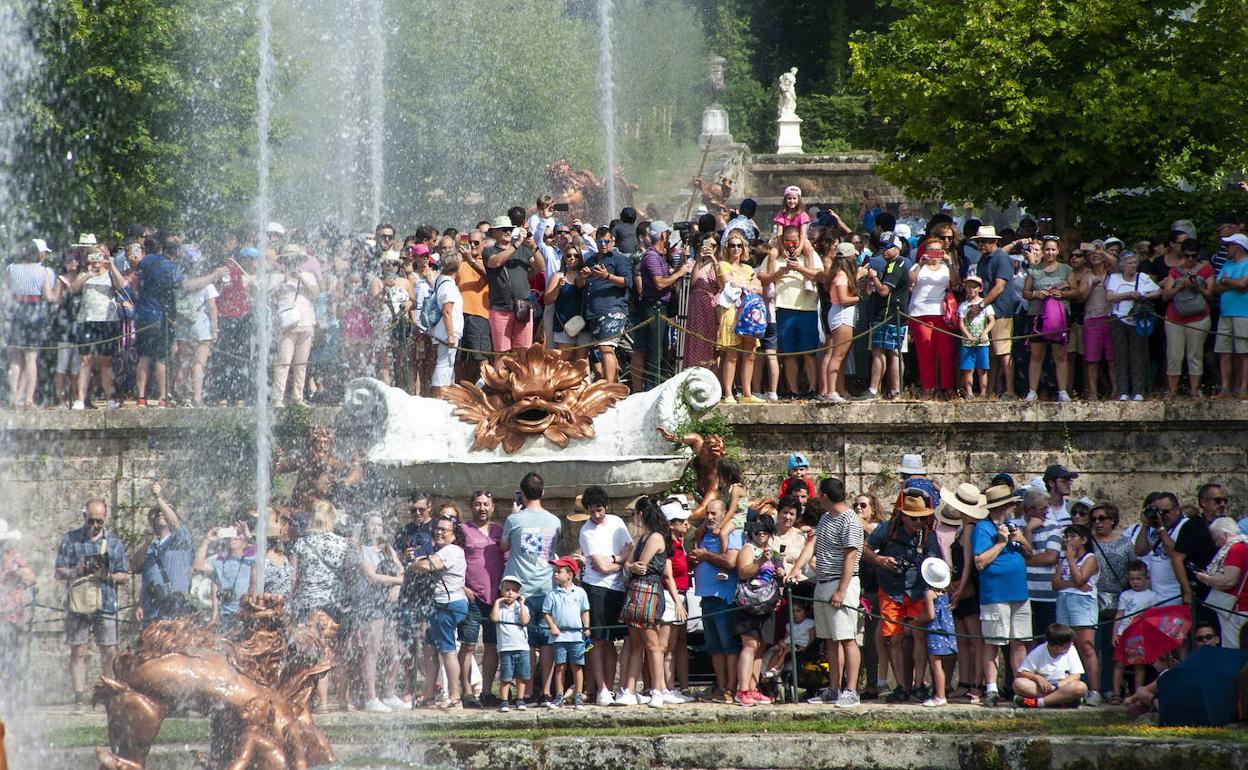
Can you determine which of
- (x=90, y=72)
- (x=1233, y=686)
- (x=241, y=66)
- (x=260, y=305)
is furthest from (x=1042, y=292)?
(x=241, y=66)

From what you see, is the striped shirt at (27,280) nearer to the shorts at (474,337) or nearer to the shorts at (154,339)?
the shorts at (154,339)

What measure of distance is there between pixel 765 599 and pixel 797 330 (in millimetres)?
3857

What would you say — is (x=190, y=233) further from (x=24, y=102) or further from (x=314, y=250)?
(x=314, y=250)

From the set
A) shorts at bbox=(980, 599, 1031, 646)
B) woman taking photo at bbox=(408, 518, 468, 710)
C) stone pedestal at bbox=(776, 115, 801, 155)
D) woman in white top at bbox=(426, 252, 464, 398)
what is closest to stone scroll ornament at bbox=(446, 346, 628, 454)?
woman in white top at bbox=(426, 252, 464, 398)

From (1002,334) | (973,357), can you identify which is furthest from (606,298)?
(1002,334)

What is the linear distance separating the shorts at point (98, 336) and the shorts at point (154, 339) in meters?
0.24

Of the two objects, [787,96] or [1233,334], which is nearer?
[1233,334]

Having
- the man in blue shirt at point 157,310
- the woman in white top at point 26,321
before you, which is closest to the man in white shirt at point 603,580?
the man in blue shirt at point 157,310

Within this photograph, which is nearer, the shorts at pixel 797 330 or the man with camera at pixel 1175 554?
the man with camera at pixel 1175 554

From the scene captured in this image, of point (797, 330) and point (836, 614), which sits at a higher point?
point (797, 330)

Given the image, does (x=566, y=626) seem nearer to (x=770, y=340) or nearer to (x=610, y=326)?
(x=610, y=326)

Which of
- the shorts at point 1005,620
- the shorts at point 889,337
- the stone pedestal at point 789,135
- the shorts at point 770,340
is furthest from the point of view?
the stone pedestal at point 789,135

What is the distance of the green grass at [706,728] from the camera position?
442 inches

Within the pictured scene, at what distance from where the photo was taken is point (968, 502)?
40.9 feet
